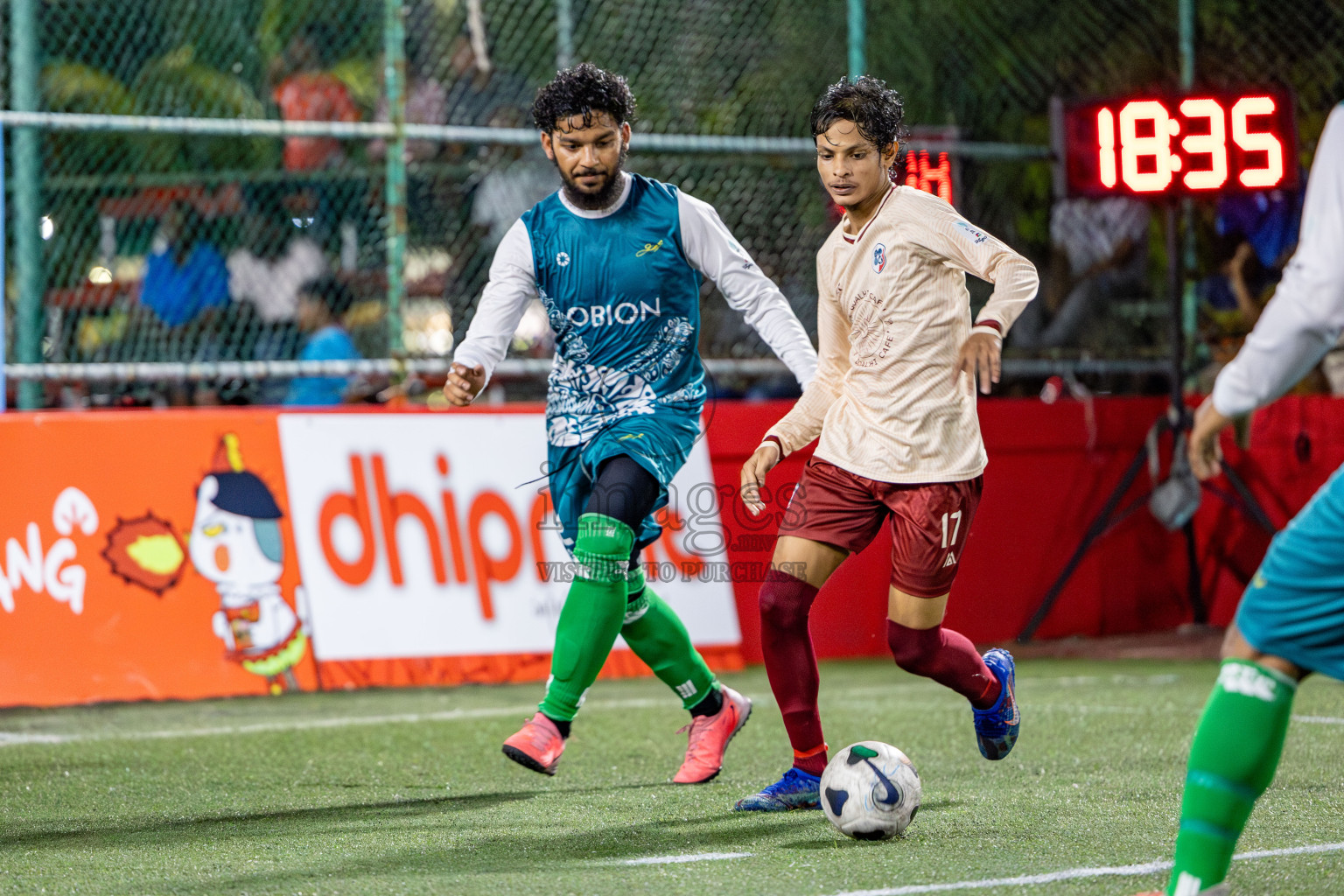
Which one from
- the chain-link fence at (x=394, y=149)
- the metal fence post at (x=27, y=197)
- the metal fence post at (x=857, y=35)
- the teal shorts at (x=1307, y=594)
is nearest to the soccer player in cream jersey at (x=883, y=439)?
the teal shorts at (x=1307, y=594)

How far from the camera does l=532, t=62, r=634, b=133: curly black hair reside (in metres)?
5.26

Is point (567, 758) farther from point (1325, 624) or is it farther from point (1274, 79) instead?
point (1274, 79)

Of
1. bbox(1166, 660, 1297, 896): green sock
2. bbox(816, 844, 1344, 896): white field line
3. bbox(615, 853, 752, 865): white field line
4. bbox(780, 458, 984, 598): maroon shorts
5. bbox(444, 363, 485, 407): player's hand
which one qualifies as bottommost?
bbox(615, 853, 752, 865): white field line

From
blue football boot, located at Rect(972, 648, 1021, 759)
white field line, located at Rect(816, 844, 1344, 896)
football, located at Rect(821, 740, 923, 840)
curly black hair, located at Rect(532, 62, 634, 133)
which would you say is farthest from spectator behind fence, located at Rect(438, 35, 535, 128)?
white field line, located at Rect(816, 844, 1344, 896)

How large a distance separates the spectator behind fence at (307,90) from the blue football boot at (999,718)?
18.6 feet

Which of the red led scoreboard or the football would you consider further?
the red led scoreboard

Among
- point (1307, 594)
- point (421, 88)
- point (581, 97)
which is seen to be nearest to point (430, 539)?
point (421, 88)

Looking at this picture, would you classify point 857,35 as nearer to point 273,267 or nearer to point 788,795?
point 273,267

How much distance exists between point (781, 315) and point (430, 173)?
456 centimetres

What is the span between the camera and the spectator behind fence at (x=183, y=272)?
902cm

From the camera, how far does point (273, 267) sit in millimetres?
9406

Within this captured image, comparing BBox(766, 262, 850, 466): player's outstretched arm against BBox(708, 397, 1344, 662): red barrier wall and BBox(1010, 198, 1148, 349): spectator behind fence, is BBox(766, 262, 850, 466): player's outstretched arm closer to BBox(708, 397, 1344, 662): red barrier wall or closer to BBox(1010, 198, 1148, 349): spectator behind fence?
BBox(708, 397, 1344, 662): red barrier wall

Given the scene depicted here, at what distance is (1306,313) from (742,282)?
2638 mm

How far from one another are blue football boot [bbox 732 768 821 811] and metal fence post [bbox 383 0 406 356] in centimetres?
463
